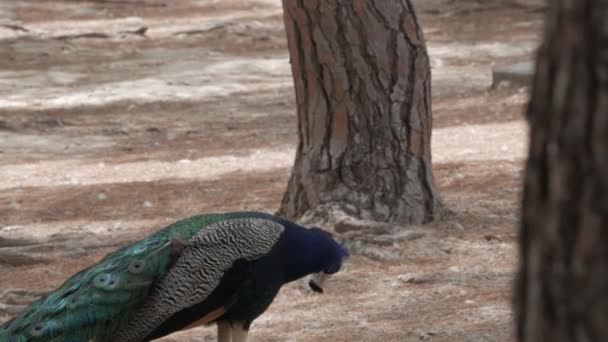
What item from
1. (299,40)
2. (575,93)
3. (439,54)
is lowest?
(439,54)

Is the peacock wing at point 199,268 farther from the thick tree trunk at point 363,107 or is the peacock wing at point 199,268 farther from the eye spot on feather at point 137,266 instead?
the thick tree trunk at point 363,107

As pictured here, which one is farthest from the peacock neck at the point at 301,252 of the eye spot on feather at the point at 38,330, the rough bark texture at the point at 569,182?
the rough bark texture at the point at 569,182

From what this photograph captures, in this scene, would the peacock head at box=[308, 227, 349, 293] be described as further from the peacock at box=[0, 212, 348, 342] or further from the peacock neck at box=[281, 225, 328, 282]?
the peacock at box=[0, 212, 348, 342]

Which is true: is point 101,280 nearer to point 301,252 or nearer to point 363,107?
point 301,252

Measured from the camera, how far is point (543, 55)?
68.9 inches

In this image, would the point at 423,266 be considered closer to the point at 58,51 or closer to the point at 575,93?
the point at 575,93

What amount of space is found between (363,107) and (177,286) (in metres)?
2.33

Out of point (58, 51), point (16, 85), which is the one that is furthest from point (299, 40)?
point (58, 51)

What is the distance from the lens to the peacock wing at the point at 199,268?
161 inches

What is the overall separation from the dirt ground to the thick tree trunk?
0.22 metres

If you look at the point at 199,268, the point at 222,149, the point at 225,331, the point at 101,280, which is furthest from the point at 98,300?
the point at 222,149

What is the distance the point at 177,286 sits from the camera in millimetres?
4086

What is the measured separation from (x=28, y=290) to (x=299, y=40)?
1.74m

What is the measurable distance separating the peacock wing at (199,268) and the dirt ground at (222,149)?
900 mm
